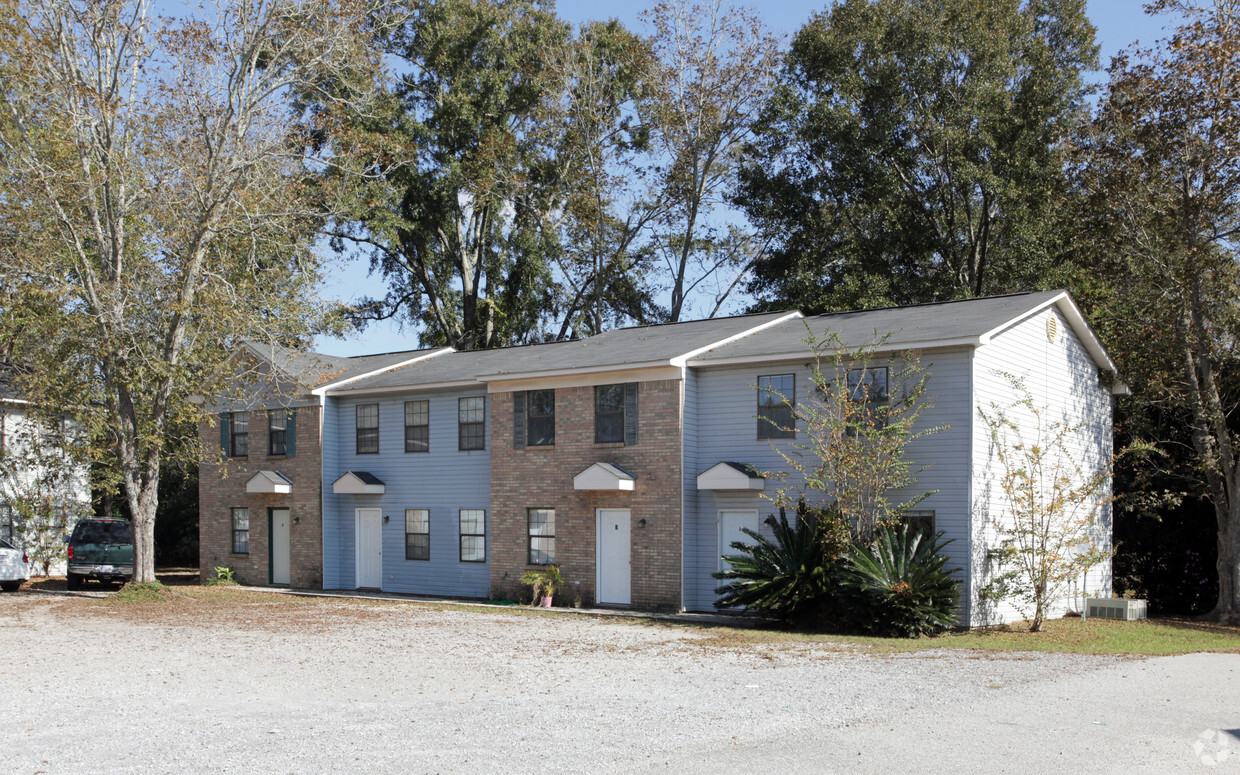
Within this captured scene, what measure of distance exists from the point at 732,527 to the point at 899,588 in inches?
186

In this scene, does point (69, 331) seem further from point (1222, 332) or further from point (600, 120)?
point (1222, 332)

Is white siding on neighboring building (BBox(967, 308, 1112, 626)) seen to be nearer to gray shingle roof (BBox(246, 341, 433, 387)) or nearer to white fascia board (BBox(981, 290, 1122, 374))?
white fascia board (BBox(981, 290, 1122, 374))

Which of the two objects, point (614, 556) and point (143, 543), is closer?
point (614, 556)

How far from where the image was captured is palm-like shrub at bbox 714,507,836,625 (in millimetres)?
→ 17594

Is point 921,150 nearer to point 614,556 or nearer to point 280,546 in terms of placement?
point 614,556

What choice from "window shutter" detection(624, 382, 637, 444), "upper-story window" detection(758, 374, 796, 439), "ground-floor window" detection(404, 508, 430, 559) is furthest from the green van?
"upper-story window" detection(758, 374, 796, 439)

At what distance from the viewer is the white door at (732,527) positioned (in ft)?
66.8

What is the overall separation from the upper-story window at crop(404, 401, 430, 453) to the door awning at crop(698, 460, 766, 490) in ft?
26.3

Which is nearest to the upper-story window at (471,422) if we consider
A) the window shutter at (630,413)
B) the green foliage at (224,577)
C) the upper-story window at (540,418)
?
the upper-story window at (540,418)

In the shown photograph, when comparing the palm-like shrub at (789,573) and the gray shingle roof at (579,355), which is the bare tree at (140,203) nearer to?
the gray shingle roof at (579,355)

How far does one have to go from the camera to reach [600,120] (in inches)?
1476

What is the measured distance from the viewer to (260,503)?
2802 cm

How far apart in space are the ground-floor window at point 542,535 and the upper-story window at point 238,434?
9668mm

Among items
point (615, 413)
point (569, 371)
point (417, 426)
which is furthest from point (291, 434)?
point (615, 413)
